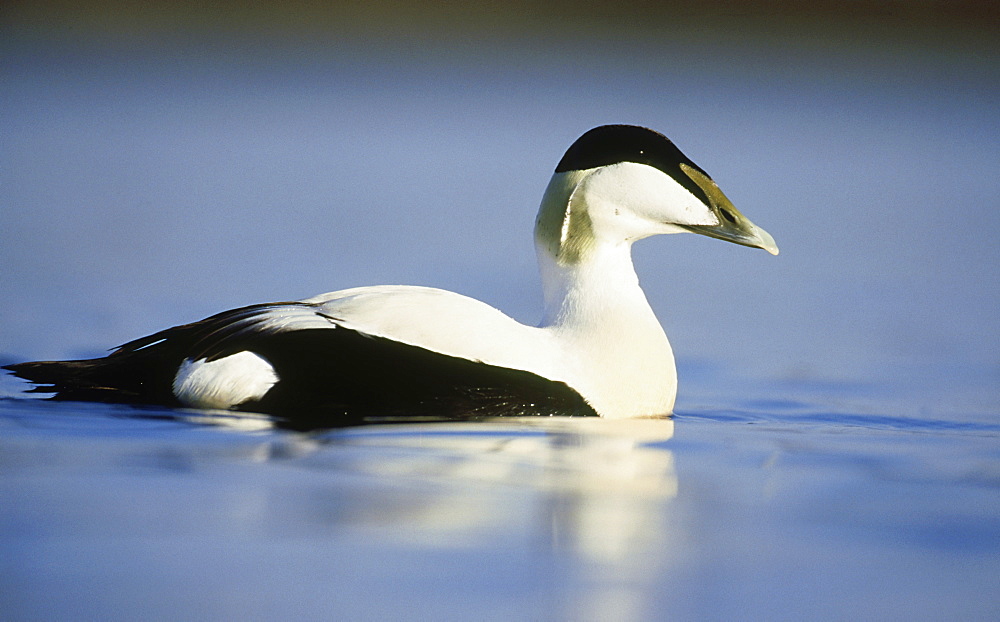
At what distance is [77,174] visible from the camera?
902 centimetres

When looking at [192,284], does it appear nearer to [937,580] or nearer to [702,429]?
[702,429]

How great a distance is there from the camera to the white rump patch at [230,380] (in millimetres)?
3896

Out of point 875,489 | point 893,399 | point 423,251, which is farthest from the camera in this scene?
point 423,251

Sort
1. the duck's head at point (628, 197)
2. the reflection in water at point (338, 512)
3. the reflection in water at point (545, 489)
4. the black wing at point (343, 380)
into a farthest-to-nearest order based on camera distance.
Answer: the duck's head at point (628, 197), the black wing at point (343, 380), the reflection in water at point (545, 489), the reflection in water at point (338, 512)

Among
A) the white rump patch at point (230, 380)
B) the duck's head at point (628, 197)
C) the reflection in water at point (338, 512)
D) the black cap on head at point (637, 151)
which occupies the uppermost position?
the black cap on head at point (637, 151)

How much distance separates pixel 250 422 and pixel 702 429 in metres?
1.31

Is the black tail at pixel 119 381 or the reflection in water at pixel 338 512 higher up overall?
the black tail at pixel 119 381

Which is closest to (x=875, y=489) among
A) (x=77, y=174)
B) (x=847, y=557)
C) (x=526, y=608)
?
(x=847, y=557)

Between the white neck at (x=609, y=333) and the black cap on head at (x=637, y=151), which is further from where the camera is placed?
the black cap on head at (x=637, y=151)

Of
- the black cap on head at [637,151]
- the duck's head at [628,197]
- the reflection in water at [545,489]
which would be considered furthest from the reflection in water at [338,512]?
the black cap on head at [637,151]

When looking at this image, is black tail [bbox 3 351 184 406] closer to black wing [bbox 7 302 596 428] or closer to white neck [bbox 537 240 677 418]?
black wing [bbox 7 302 596 428]

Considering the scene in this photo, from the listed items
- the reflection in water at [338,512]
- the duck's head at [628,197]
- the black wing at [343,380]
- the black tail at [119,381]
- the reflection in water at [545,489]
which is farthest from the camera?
the duck's head at [628,197]

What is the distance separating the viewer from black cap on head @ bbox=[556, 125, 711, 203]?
4.20 meters

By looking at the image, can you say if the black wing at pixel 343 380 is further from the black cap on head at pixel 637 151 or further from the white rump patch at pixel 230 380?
the black cap on head at pixel 637 151
